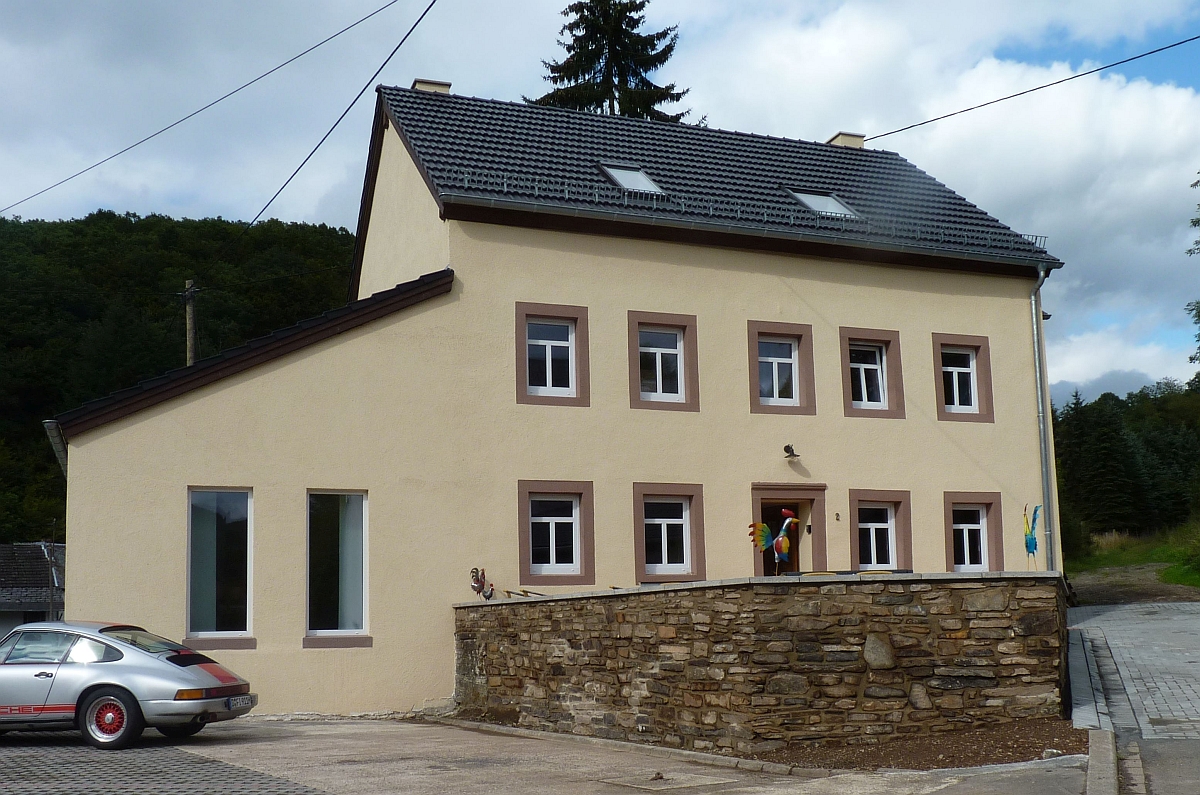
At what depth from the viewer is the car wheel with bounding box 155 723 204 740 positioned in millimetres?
12172

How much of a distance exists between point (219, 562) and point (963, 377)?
12.7m

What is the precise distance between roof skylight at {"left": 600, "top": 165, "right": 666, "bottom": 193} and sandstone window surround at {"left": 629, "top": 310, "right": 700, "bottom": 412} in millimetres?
2264

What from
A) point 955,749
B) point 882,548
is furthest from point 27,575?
point 955,749

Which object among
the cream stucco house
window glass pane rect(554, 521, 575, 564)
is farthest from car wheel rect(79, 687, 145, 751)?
window glass pane rect(554, 521, 575, 564)

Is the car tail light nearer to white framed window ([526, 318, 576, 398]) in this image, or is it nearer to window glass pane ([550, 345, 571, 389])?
white framed window ([526, 318, 576, 398])

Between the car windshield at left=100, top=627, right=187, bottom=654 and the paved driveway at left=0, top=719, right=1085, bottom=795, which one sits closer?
the paved driveway at left=0, top=719, right=1085, bottom=795

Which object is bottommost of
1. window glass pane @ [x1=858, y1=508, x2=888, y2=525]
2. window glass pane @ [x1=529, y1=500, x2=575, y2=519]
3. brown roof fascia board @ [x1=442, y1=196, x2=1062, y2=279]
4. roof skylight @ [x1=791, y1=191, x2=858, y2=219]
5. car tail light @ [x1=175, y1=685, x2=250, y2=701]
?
car tail light @ [x1=175, y1=685, x2=250, y2=701]

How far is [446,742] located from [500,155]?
10.3m

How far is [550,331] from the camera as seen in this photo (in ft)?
60.2

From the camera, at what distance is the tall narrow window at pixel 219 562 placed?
15.6m

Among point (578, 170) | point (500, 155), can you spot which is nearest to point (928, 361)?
point (578, 170)

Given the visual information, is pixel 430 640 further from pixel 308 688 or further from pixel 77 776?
pixel 77 776

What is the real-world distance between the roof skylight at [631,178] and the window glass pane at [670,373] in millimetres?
2745

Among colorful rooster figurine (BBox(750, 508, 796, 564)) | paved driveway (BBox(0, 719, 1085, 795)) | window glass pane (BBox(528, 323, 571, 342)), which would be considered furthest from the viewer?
→ window glass pane (BBox(528, 323, 571, 342))
